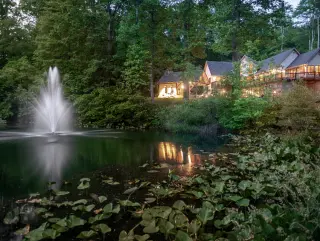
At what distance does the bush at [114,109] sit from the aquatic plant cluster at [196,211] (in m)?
15.0

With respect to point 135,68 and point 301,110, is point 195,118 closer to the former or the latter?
point 301,110

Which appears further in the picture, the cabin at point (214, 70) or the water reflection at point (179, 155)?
the cabin at point (214, 70)

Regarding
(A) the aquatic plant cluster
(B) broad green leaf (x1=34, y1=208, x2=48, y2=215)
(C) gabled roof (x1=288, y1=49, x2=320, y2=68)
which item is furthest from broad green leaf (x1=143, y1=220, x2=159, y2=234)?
(C) gabled roof (x1=288, y1=49, x2=320, y2=68)

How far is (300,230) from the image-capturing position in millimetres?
2432

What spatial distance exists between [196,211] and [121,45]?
77.2 feet

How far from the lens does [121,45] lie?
25734mm

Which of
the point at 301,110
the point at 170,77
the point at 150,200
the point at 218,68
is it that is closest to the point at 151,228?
the point at 150,200

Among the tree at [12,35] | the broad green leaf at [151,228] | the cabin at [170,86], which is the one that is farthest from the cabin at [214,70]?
the broad green leaf at [151,228]

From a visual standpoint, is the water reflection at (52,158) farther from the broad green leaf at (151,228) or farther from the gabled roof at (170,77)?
the gabled roof at (170,77)

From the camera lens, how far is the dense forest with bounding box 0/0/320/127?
2128 cm

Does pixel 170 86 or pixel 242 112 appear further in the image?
pixel 170 86

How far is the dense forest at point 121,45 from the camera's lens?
2128cm

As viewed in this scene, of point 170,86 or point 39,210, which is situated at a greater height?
point 170,86

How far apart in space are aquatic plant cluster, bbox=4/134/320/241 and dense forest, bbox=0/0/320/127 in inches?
624
